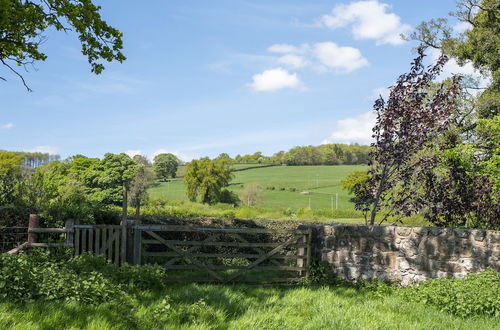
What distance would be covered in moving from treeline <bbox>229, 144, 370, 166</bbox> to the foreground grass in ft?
303

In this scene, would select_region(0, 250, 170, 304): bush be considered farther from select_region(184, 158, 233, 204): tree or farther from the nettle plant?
select_region(184, 158, 233, 204): tree

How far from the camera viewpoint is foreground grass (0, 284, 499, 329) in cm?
573

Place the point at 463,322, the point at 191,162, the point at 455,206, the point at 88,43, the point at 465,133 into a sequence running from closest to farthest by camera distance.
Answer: the point at 463,322 < the point at 455,206 < the point at 88,43 < the point at 465,133 < the point at 191,162

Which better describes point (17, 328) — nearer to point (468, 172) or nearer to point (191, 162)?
point (468, 172)

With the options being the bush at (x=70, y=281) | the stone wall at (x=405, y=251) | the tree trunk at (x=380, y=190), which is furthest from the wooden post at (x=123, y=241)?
the tree trunk at (x=380, y=190)

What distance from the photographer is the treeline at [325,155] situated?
101 meters

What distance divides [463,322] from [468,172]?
7224 mm

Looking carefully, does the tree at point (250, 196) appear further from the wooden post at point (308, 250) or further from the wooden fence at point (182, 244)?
the wooden post at point (308, 250)

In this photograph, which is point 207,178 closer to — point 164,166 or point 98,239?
point 164,166

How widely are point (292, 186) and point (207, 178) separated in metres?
27.9

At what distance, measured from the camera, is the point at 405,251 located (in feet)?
33.8

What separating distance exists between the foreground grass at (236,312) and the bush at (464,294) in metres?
0.27

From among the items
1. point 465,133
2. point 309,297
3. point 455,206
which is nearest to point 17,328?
point 309,297

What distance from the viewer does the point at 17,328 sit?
5160 mm
